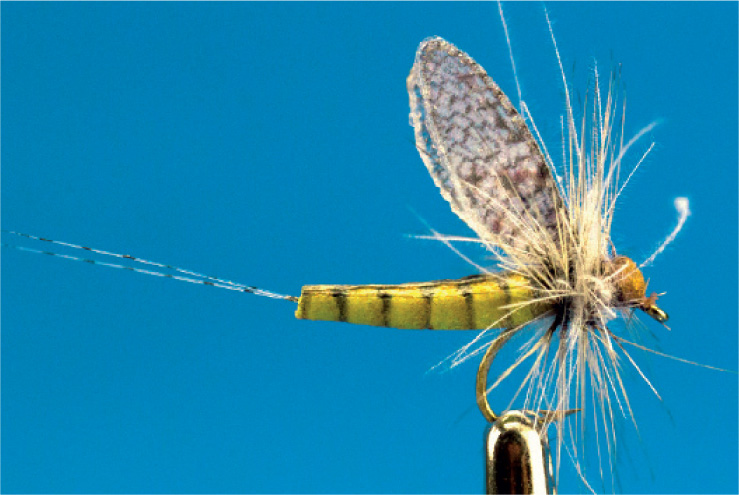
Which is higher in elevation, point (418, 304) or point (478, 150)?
point (478, 150)

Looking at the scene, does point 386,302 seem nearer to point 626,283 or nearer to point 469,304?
point 469,304

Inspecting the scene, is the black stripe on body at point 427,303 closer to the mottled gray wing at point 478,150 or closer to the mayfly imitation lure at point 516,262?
the mayfly imitation lure at point 516,262

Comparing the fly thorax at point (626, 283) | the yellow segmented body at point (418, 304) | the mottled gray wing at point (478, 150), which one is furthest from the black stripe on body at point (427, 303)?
the fly thorax at point (626, 283)

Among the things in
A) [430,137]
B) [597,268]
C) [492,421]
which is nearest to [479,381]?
[492,421]

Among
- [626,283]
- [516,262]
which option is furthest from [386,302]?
[626,283]

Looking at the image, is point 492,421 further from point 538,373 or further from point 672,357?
point 672,357

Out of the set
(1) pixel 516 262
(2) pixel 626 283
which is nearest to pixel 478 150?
(1) pixel 516 262

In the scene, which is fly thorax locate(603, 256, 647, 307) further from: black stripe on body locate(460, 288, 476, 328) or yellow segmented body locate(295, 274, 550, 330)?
black stripe on body locate(460, 288, 476, 328)
